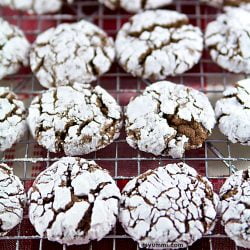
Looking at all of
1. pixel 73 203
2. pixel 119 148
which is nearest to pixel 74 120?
pixel 119 148

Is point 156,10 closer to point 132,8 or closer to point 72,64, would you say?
point 132,8

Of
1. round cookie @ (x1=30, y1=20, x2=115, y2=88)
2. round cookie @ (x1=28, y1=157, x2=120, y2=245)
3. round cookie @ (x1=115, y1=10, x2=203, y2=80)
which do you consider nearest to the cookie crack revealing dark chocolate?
round cookie @ (x1=115, y1=10, x2=203, y2=80)

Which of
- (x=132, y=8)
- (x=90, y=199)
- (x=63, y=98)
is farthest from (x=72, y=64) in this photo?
(x=90, y=199)

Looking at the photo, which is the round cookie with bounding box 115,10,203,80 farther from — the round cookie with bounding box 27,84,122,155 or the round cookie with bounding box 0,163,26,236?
the round cookie with bounding box 0,163,26,236

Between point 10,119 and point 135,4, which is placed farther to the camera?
point 135,4

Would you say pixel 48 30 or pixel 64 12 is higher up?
pixel 64 12

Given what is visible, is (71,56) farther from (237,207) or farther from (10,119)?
(237,207)
